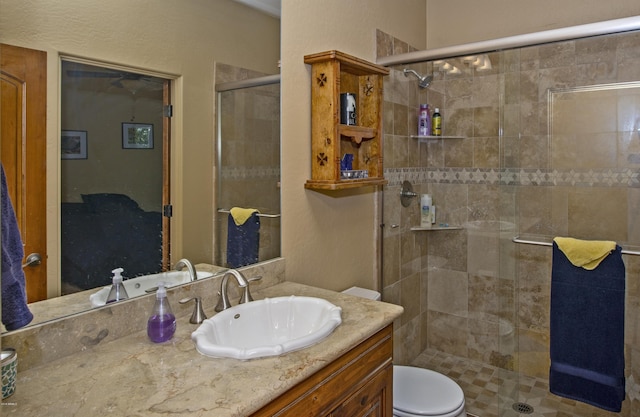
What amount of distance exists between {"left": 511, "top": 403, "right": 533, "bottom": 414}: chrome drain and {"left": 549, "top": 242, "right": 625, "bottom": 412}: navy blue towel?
0.80 ft

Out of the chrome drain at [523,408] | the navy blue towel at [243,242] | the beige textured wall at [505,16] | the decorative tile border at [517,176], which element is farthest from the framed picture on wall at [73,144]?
the beige textured wall at [505,16]

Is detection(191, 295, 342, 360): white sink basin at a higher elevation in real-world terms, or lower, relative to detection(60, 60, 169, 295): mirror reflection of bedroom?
lower

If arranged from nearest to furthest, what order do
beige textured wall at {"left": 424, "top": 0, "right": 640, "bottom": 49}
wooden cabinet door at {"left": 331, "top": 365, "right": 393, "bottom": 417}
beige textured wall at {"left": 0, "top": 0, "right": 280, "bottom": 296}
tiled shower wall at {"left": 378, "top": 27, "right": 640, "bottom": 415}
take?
beige textured wall at {"left": 0, "top": 0, "right": 280, "bottom": 296} → wooden cabinet door at {"left": 331, "top": 365, "right": 393, "bottom": 417} → tiled shower wall at {"left": 378, "top": 27, "right": 640, "bottom": 415} → beige textured wall at {"left": 424, "top": 0, "right": 640, "bottom": 49}

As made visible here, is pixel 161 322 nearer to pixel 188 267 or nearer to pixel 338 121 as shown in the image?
pixel 188 267

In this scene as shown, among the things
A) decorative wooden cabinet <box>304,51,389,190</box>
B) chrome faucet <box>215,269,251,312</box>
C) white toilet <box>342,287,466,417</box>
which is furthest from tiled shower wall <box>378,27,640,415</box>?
chrome faucet <box>215,269,251,312</box>

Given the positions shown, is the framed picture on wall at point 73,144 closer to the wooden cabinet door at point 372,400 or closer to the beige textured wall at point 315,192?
the beige textured wall at point 315,192

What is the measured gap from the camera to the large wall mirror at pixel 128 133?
117cm

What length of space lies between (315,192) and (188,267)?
754 millimetres

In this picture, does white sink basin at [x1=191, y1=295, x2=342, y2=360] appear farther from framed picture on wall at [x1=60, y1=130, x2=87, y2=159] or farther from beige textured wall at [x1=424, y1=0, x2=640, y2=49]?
beige textured wall at [x1=424, y1=0, x2=640, y2=49]

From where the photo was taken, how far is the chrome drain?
239cm

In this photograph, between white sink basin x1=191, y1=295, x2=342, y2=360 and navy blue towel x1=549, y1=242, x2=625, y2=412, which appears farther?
navy blue towel x1=549, y1=242, x2=625, y2=412

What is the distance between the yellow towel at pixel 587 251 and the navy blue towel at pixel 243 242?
1530 mm

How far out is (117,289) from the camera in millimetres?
1311

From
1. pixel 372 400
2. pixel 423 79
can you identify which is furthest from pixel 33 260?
pixel 423 79
